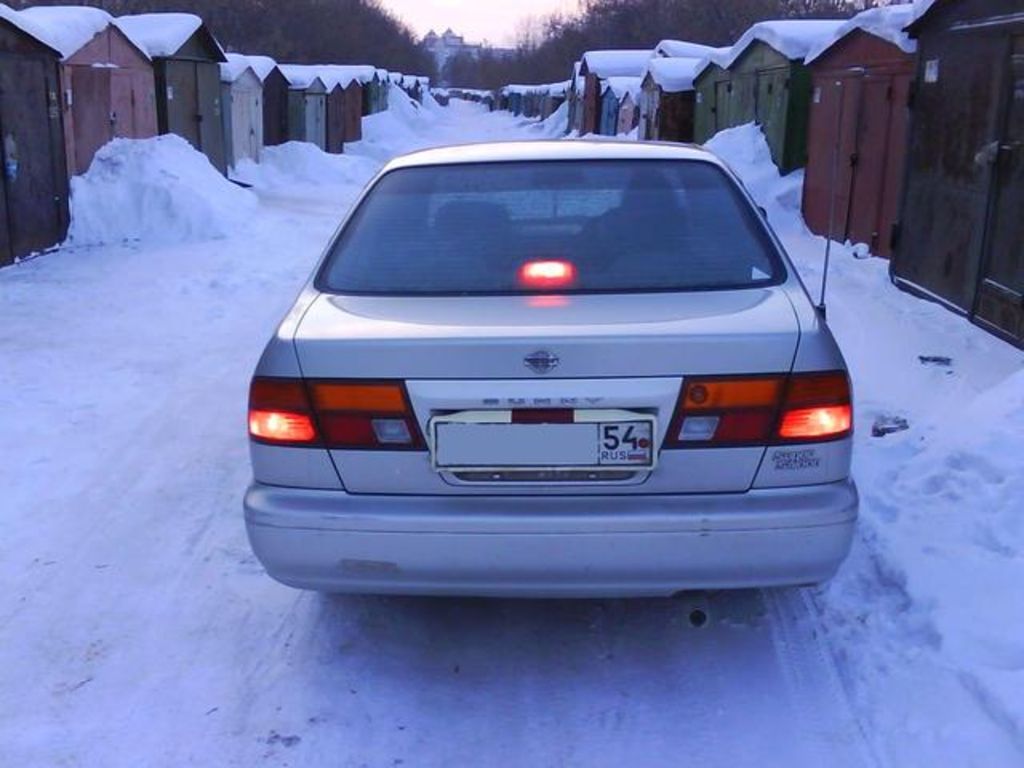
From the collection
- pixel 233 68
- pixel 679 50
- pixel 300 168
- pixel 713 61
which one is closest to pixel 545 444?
pixel 713 61

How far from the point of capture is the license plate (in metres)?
2.90

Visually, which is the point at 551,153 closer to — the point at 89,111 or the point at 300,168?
the point at 89,111

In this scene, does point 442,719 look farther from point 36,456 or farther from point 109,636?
point 36,456

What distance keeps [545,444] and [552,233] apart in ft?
3.19

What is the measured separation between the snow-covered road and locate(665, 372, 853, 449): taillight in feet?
2.56

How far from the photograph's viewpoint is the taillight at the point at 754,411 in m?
2.92

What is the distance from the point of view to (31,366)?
7.09m

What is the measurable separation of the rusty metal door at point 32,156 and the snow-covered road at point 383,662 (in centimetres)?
662

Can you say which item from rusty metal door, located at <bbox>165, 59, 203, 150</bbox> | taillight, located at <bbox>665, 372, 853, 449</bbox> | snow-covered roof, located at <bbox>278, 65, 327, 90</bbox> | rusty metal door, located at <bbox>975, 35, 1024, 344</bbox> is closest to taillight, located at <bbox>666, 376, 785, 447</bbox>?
taillight, located at <bbox>665, 372, 853, 449</bbox>

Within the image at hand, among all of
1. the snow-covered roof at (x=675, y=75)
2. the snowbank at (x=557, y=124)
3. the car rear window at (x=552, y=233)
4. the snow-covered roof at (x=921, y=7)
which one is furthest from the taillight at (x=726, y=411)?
the snowbank at (x=557, y=124)

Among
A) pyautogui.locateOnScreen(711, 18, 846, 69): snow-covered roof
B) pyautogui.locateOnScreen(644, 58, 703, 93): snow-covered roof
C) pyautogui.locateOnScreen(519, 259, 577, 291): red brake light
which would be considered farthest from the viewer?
pyautogui.locateOnScreen(644, 58, 703, 93): snow-covered roof

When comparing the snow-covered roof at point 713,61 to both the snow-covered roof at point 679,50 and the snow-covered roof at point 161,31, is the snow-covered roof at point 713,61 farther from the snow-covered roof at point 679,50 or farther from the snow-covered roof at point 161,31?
the snow-covered roof at point 161,31

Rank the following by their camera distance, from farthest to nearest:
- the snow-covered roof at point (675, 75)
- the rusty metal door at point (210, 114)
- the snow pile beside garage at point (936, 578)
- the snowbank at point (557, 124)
A: 1. the snowbank at point (557, 124)
2. the snow-covered roof at point (675, 75)
3. the rusty metal door at point (210, 114)
4. the snow pile beside garage at point (936, 578)

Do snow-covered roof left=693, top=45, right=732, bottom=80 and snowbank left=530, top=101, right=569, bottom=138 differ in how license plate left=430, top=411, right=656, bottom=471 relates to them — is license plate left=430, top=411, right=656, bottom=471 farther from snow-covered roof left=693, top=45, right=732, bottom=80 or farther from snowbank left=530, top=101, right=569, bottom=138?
snowbank left=530, top=101, right=569, bottom=138
